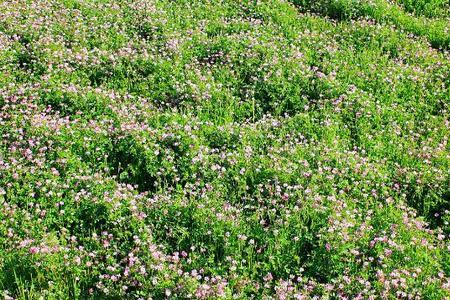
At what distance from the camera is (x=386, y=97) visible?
8.93 m

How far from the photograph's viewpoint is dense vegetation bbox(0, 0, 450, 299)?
224 inches

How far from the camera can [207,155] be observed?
7277 mm

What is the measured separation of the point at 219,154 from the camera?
24.4 feet

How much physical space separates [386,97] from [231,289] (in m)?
4.79

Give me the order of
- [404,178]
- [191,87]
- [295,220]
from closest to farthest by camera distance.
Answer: [295,220]
[404,178]
[191,87]

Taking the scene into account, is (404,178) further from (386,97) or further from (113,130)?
(113,130)

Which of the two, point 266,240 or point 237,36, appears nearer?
point 266,240

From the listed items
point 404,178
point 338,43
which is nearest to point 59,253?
point 404,178

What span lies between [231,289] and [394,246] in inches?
70.9

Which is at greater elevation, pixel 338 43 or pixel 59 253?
pixel 338 43

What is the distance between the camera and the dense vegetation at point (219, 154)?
18.6ft

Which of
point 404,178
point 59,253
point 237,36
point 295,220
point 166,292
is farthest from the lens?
point 237,36

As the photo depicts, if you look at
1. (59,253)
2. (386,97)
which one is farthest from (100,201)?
(386,97)

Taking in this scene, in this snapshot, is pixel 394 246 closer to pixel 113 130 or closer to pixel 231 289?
pixel 231 289
